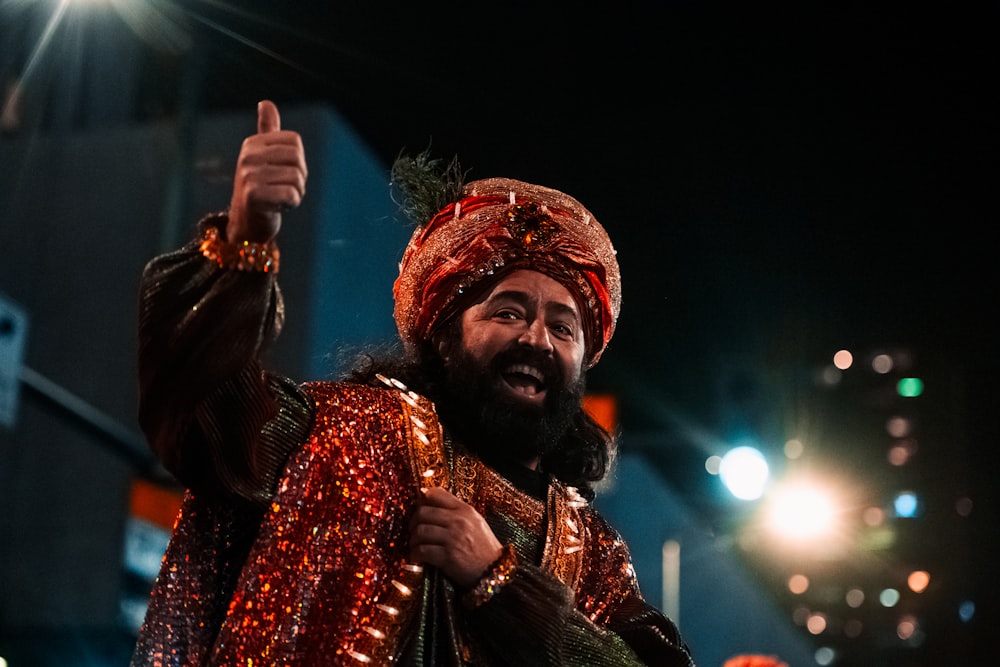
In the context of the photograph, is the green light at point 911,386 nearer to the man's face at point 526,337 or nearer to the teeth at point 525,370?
the man's face at point 526,337

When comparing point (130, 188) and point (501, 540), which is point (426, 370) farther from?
point (130, 188)

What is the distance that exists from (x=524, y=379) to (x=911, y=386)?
10.1 metres

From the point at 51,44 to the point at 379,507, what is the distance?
925 cm

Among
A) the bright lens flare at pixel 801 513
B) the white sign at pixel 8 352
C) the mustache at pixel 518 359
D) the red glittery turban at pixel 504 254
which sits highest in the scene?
the bright lens flare at pixel 801 513

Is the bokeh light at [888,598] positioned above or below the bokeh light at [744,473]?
above

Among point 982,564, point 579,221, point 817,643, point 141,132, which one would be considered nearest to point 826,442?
point 982,564

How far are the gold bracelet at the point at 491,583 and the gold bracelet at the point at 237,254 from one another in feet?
2.75

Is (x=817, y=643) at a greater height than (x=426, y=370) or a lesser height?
greater

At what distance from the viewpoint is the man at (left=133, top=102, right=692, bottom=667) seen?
276 centimetres

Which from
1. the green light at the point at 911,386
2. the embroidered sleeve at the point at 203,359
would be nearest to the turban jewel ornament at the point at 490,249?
the embroidered sleeve at the point at 203,359

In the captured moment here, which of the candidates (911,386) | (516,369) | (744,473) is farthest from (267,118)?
(911,386)

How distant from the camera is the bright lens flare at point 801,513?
46.2 ft

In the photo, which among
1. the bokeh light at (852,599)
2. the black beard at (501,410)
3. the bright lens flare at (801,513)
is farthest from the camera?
the bokeh light at (852,599)

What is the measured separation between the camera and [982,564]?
11586mm
